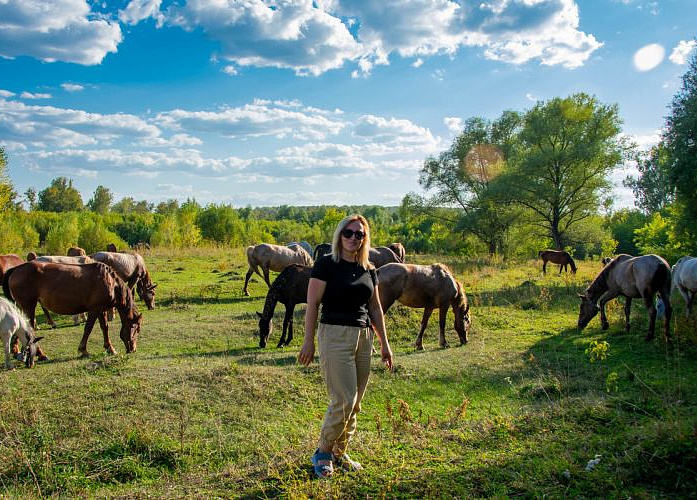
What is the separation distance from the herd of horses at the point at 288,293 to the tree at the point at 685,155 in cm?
485

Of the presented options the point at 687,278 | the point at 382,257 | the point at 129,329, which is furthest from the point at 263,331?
the point at 687,278

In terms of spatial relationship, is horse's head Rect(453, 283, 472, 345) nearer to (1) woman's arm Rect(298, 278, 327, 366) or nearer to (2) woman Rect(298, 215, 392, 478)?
(2) woman Rect(298, 215, 392, 478)

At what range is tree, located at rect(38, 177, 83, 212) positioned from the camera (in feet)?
268

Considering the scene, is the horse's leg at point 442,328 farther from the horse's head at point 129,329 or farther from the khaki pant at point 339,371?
the khaki pant at point 339,371

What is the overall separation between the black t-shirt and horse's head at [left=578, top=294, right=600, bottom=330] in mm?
10693

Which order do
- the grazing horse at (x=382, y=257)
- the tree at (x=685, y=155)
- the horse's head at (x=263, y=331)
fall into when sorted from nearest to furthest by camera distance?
the horse's head at (x=263, y=331) < the tree at (x=685, y=155) < the grazing horse at (x=382, y=257)

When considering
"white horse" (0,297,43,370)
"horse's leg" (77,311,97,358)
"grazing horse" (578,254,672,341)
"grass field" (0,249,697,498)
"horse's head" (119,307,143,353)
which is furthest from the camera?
"grazing horse" (578,254,672,341)

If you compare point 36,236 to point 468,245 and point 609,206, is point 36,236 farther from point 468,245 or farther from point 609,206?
point 609,206

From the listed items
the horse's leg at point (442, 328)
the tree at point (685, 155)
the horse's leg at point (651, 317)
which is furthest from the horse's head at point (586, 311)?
the tree at point (685, 155)

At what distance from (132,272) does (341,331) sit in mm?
15045

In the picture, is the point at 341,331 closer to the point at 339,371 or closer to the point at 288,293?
the point at 339,371

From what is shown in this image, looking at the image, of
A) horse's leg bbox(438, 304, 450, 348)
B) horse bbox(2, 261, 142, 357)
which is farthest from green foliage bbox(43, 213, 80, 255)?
horse's leg bbox(438, 304, 450, 348)

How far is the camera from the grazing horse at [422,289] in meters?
11.8

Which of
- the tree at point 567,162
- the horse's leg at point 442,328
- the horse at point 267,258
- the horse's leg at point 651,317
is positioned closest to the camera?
the horse's leg at point 651,317
